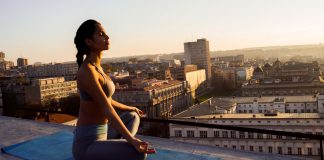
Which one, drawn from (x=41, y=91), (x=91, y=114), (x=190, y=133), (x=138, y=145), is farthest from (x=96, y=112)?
(x=41, y=91)

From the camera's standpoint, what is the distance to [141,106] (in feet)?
164

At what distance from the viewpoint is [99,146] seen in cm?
266

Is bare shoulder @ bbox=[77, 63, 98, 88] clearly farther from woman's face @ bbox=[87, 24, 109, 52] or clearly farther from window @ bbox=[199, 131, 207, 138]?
window @ bbox=[199, 131, 207, 138]

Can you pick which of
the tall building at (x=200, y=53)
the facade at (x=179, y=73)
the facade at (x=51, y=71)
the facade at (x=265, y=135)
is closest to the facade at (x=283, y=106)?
the facade at (x=265, y=135)

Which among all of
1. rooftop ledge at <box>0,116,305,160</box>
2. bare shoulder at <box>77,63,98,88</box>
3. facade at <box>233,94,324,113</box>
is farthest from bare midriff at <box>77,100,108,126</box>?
facade at <box>233,94,324,113</box>

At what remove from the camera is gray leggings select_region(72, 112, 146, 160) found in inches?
104

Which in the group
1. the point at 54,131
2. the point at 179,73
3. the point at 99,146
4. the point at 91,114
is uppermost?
the point at 91,114

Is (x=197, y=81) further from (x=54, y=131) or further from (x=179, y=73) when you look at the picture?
(x=54, y=131)

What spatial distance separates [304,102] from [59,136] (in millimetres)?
32794

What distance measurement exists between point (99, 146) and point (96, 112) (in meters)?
0.24

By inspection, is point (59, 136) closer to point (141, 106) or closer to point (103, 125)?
point (103, 125)

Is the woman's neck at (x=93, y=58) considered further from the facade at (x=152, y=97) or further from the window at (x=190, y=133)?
the facade at (x=152, y=97)

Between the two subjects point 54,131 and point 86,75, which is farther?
point 54,131

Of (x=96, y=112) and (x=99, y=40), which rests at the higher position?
(x=99, y=40)
